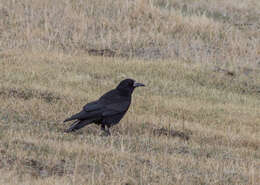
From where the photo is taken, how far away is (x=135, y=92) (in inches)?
582

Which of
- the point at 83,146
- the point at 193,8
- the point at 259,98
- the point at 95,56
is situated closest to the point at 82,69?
the point at 95,56

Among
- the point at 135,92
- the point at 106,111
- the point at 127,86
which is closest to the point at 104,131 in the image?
the point at 106,111

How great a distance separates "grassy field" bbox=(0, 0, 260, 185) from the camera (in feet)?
27.4

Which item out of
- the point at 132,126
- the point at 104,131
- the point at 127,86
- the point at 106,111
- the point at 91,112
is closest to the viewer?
the point at 91,112

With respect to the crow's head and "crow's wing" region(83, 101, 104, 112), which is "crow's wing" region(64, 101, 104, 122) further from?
the crow's head

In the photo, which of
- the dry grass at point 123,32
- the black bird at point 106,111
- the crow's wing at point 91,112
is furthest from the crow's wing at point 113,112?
the dry grass at point 123,32

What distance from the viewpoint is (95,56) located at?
1750 centimetres

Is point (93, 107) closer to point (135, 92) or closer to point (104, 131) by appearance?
point (104, 131)

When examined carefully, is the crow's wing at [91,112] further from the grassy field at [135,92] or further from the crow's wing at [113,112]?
the grassy field at [135,92]

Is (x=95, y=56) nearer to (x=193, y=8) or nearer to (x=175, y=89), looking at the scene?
(x=175, y=89)

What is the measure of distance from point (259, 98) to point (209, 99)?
1.80m

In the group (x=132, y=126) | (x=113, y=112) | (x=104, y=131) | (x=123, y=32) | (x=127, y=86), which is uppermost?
(x=127, y=86)

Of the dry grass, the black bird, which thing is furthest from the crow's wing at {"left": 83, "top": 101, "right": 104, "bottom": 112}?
the dry grass

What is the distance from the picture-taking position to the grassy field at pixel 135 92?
8352mm
